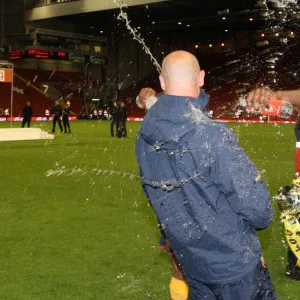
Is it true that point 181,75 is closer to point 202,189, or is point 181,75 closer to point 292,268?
point 202,189

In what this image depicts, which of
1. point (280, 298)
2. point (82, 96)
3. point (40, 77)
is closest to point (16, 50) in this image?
point (40, 77)

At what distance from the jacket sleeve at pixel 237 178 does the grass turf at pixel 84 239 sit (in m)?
2.55

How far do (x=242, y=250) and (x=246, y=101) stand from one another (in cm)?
122

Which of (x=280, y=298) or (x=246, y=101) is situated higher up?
(x=246, y=101)

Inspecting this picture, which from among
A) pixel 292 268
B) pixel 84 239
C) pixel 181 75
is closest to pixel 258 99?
pixel 181 75

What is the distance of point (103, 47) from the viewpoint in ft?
161

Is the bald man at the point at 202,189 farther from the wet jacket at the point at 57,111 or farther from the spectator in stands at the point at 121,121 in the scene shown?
the wet jacket at the point at 57,111

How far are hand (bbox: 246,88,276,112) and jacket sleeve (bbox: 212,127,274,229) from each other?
108 cm

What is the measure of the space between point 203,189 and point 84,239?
167 inches

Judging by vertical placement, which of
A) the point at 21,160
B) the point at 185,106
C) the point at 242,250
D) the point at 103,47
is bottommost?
the point at 21,160

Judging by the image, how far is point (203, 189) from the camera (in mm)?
2326

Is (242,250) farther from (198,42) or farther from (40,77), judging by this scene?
(198,42)

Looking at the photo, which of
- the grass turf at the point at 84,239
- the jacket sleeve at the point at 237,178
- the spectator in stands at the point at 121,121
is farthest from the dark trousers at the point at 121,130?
the jacket sleeve at the point at 237,178

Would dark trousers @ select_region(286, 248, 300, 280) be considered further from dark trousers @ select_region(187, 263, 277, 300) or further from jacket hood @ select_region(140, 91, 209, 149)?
jacket hood @ select_region(140, 91, 209, 149)
